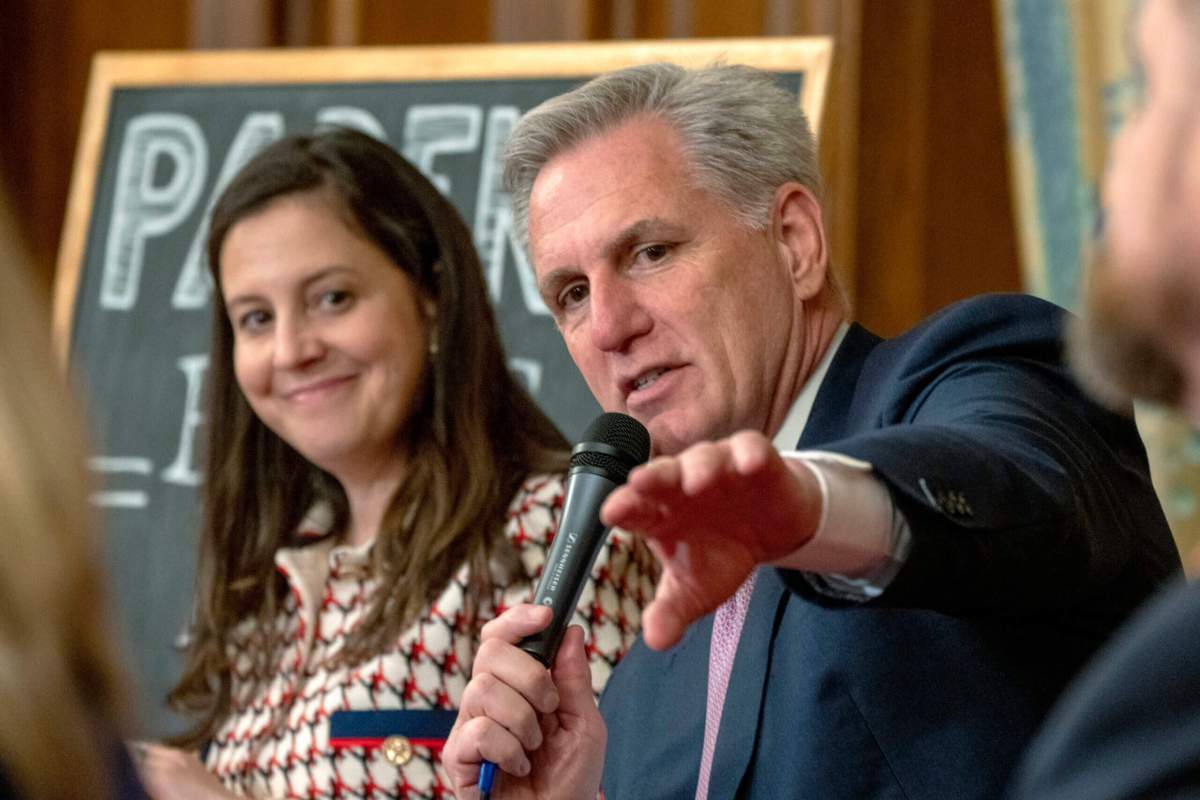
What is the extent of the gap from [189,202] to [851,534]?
2.40 meters

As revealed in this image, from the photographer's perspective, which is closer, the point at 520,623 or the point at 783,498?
the point at 783,498

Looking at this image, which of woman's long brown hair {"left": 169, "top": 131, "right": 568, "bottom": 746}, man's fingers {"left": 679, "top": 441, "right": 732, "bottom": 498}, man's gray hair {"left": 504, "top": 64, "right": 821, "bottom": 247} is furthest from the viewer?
woman's long brown hair {"left": 169, "top": 131, "right": 568, "bottom": 746}

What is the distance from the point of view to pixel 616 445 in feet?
5.20

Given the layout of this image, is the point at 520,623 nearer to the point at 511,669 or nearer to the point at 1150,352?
the point at 511,669

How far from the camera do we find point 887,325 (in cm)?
325

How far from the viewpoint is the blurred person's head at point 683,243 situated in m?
1.93

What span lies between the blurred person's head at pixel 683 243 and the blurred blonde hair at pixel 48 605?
3.42 feet

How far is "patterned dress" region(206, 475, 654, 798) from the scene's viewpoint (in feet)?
7.39

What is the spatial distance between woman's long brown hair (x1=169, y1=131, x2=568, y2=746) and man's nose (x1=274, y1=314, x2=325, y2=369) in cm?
17

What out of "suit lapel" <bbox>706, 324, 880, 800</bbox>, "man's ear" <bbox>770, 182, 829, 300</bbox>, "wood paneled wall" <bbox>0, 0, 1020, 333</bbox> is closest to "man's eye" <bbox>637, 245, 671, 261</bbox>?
"man's ear" <bbox>770, 182, 829, 300</bbox>

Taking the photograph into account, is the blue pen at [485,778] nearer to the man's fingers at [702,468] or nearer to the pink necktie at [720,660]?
the pink necktie at [720,660]

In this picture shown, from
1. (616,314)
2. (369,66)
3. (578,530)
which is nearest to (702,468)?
(578,530)

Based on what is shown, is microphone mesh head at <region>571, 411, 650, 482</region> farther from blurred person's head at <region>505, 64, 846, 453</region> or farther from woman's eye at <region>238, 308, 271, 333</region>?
woman's eye at <region>238, 308, 271, 333</region>

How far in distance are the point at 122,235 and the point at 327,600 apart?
3.85 feet
